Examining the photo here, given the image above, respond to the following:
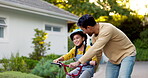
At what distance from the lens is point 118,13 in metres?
27.3

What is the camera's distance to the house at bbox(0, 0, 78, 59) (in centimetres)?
1132

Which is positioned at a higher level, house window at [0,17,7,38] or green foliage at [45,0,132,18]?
green foliage at [45,0,132,18]

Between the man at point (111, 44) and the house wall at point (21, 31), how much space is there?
829 centimetres

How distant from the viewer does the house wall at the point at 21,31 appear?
11.5m

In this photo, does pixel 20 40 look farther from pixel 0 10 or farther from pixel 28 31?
pixel 0 10

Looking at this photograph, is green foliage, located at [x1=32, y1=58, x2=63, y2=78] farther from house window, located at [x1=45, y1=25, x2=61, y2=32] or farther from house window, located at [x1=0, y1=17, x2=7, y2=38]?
house window, located at [x1=45, y1=25, x2=61, y2=32]

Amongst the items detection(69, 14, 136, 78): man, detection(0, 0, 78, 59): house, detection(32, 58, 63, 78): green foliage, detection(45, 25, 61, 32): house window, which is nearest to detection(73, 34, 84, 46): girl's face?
detection(69, 14, 136, 78): man

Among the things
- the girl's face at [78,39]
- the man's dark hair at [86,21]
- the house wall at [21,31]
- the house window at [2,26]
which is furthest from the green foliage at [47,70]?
the house window at [2,26]

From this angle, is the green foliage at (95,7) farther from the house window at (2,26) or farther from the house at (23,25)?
the house window at (2,26)

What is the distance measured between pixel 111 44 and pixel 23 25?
962cm

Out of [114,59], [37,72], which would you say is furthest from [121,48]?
[37,72]

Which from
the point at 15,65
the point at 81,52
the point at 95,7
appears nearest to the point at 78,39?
the point at 81,52

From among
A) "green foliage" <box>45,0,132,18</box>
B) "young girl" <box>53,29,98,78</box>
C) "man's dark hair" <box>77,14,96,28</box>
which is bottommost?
"young girl" <box>53,29,98,78</box>

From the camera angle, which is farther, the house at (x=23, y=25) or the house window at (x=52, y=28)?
the house window at (x=52, y=28)
